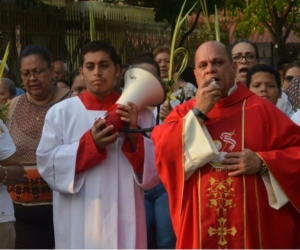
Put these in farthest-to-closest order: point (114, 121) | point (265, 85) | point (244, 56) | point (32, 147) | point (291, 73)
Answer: point (291, 73) → point (244, 56) → point (265, 85) → point (32, 147) → point (114, 121)

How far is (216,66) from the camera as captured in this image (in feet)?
19.4

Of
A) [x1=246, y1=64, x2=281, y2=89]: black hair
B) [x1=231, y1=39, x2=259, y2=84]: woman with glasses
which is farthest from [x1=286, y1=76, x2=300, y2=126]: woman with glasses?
[x1=246, y1=64, x2=281, y2=89]: black hair

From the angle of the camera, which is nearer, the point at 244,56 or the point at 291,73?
the point at 244,56

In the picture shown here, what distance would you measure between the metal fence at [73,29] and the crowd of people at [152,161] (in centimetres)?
614

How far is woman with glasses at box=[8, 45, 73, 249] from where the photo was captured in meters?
7.27

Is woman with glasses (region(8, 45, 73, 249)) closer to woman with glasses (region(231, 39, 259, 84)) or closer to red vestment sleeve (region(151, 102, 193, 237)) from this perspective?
red vestment sleeve (region(151, 102, 193, 237))

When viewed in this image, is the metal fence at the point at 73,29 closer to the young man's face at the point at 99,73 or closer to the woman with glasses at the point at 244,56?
the woman with glasses at the point at 244,56

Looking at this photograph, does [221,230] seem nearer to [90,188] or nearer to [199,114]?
[199,114]

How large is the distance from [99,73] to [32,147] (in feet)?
3.18

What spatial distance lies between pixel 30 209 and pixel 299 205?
7.65 feet

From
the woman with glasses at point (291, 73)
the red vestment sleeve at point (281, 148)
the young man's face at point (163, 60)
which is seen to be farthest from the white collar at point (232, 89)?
the woman with glasses at point (291, 73)

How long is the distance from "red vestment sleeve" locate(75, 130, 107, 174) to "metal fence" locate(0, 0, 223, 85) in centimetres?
697

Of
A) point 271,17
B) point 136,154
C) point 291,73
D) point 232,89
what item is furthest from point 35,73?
point 271,17

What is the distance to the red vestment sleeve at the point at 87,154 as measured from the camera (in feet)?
21.1
